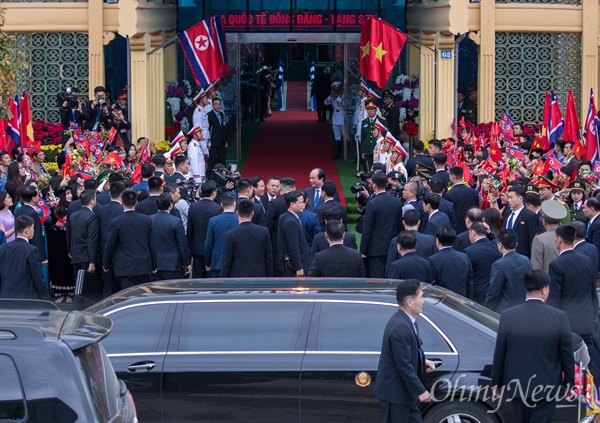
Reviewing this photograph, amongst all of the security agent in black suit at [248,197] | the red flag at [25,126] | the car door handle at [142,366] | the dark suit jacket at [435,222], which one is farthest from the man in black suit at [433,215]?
the red flag at [25,126]

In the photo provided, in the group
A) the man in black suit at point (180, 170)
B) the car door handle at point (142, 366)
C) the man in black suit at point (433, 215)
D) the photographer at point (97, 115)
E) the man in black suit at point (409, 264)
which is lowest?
the car door handle at point (142, 366)

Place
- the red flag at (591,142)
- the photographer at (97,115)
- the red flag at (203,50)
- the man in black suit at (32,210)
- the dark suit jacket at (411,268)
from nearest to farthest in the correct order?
the dark suit jacket at (411,268)
the man in black suit at (32,210)
the red flag at (591,142)
the photographer at (97,115)
the red flag at (203,50)

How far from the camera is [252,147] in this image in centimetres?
2805

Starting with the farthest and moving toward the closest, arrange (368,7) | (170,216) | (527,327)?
(368,7)
(170,216)
(527,327)

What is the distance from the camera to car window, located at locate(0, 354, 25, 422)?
5910mm

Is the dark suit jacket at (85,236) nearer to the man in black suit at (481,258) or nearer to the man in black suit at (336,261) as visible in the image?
the man in black suit at (336,261)

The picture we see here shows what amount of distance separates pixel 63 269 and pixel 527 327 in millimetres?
8150

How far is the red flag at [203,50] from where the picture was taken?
22.5m

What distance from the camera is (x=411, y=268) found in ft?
36.8

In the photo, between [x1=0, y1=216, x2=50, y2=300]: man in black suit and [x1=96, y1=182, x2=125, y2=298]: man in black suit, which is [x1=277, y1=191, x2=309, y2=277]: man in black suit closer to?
[x1=96, y1=182, x2=125, y2=298]: man in black suit

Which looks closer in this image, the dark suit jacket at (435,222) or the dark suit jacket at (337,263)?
the dark suit jacket at (337,263)

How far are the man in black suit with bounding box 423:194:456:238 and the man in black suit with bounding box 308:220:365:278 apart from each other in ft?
5.26

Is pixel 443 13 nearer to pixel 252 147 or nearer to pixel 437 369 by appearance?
pixel 252 147

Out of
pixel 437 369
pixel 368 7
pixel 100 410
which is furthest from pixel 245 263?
pixel 368 7
